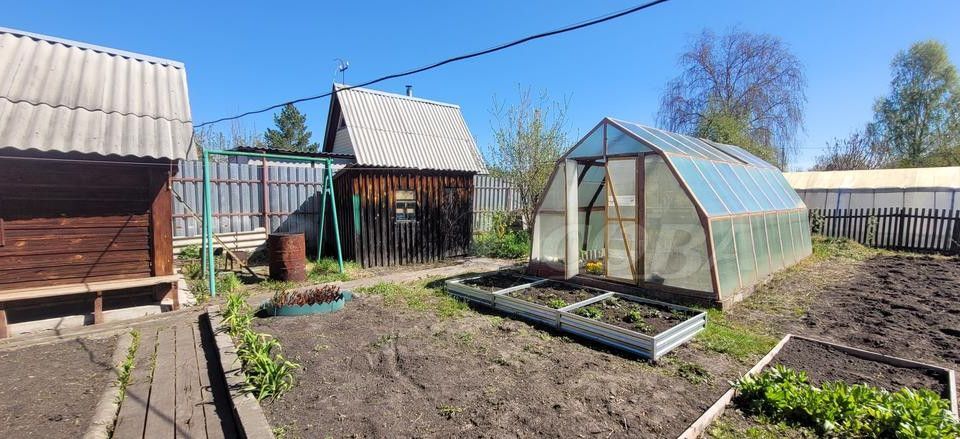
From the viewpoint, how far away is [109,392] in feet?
11.0

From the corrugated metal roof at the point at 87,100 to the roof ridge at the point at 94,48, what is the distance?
1cm

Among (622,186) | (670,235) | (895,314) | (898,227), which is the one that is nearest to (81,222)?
(622,186)

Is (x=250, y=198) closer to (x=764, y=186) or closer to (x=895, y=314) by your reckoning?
(x=764, y=186)

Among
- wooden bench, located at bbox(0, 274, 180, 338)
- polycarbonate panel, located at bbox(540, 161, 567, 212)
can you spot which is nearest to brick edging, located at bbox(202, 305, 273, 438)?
wooden bench, located at bbox(0, 274, 180, 338)

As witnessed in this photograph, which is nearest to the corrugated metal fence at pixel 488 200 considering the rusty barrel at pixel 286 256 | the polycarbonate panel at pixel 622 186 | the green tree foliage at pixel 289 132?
the polycarbonate panel at pixel 622 186

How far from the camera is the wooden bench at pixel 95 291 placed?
15.4 feet

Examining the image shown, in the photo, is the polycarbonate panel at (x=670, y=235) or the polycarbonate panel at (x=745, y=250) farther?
the polycarbonate panel at (x=745, y=250)

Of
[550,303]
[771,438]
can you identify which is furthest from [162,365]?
[771,438]

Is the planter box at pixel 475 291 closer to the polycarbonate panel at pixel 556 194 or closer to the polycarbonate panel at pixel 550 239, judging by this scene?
the polycarbonate panel at pixel 550 239

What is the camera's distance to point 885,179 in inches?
541

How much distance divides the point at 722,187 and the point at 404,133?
397 inches

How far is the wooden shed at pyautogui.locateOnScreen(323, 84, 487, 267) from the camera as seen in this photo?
9.26 meters

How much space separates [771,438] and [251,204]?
1028 centimetres

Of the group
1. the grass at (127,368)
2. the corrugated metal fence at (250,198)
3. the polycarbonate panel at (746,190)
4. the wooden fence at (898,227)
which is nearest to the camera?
the grass at (127,368)
